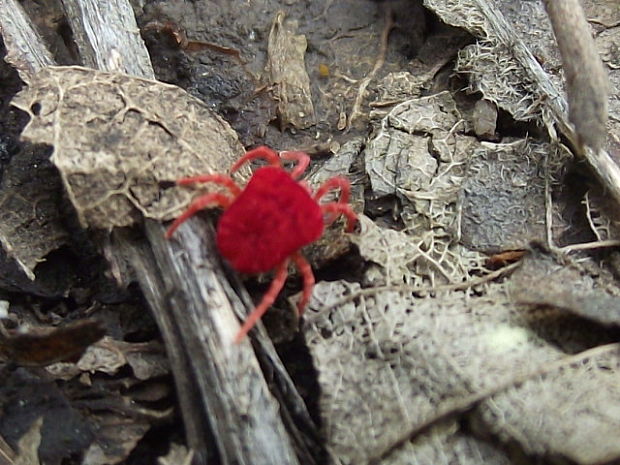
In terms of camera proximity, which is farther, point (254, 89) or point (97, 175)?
point (254, 89)

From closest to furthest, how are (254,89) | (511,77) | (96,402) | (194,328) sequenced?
(194,328) → (96,402) → (511,77) → (254,89)

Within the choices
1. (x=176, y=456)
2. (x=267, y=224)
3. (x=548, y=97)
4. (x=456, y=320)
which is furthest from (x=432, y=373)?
(x=548, y=97)

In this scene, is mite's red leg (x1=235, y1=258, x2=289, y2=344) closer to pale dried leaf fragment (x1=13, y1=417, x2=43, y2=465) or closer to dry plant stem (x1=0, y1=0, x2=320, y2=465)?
dry plant stem (x1=0, y1=0, x2=320, y2=465)

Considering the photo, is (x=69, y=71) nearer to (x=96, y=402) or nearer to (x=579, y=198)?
(x=96, y=402)

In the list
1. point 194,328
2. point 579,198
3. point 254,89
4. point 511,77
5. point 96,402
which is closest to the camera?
point 194,328

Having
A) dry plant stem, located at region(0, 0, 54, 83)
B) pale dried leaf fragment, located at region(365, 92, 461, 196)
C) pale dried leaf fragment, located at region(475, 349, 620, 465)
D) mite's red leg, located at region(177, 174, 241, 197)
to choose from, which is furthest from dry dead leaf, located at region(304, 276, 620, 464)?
dry plant stem, located at region(0, 0, 54, 83)

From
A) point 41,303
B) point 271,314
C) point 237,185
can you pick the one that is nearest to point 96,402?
point 41,303
